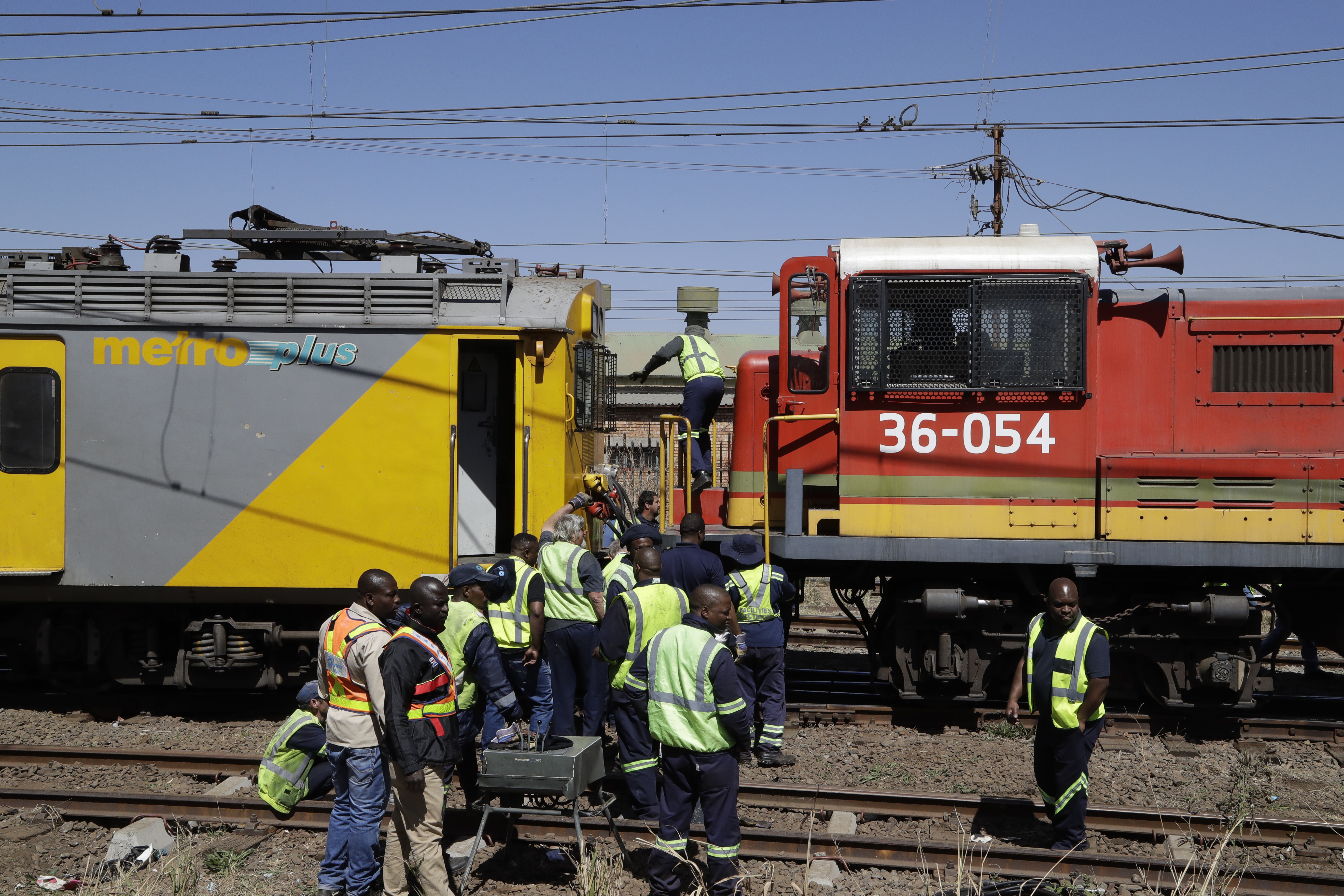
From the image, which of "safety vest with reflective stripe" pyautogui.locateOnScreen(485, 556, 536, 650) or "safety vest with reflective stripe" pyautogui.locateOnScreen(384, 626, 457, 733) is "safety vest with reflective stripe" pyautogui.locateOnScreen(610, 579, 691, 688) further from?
"safety vest with reflective stripe" pyautogui.locateOnScreen(384, 626, 457, 733)

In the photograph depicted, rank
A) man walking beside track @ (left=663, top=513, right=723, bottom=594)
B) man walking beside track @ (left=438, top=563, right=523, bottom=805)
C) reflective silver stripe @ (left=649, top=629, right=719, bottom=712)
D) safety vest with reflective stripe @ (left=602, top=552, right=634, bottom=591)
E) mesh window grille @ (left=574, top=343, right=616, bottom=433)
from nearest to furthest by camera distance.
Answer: reflective silver stripe @ (left=649, top=629, right=719, bottom=712) → man walking beside track @ (left=438, top=563, right=523, bottom=805) → safety vest with reflective stripe @ (left=602, top=552, right=634, bottom=591) → man walking beside track @ (left=663, top=513, right=723, bottom=594) → mesh window grille @ (left=574, top=343, right=616, bottom=433)

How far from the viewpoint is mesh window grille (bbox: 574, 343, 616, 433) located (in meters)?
9.55

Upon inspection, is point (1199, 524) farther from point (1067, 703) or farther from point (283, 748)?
point (283, 748)

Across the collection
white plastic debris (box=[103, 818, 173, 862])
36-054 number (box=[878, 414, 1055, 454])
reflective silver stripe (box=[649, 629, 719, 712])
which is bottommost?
white plastic debris (box=[103, 818, 173, 862])

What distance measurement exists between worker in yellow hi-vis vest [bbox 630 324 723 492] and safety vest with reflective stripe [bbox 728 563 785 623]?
4.91 ft

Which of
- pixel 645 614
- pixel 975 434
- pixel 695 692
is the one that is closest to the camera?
pixel 695 692

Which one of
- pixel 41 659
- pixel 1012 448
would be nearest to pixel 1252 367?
pixel 1012 448

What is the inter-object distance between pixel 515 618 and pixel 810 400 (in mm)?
3180

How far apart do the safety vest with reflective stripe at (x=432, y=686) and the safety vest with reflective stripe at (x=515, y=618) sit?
1.75 meters

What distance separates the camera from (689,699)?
5.16 metres

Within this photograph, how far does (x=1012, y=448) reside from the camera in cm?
831

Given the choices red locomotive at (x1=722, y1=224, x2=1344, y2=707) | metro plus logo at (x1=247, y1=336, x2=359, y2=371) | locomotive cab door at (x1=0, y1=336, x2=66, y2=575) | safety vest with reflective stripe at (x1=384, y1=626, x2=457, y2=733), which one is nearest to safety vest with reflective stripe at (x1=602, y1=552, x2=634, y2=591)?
red locomotive at (x1=722, y1=224, x2=1344, y2=707)

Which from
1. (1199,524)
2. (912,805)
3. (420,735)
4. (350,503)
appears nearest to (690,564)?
(912,805)

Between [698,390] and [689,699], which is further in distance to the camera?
[698,390]
